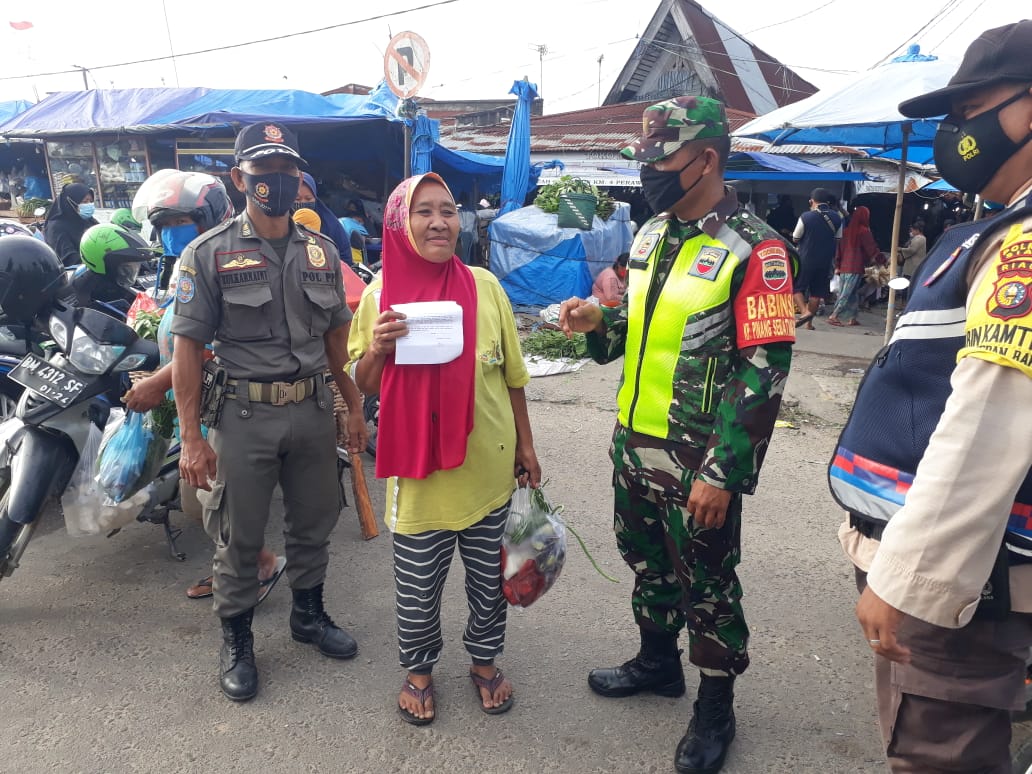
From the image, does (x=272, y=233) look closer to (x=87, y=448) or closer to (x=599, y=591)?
(x=87, y=448)

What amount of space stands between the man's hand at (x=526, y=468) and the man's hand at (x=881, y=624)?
4.30 feet

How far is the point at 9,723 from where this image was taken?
8.14 ft

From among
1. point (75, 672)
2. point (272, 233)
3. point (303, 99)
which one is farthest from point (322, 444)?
point (303, 99)

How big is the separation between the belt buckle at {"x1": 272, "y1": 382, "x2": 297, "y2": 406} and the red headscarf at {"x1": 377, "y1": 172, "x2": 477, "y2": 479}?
0.48 metres

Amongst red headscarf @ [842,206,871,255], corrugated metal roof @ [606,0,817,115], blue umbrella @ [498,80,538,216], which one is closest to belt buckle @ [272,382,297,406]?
blue umbrella @ [498,80,538,216]

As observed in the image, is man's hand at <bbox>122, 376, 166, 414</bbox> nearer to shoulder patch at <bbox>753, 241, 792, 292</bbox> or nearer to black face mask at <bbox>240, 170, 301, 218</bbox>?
black face mask at <bbox>240, 170, 301, 218</bbox>

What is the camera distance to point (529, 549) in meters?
2.50

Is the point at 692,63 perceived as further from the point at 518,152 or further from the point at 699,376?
the point at 699,376

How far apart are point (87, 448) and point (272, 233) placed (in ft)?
4.69

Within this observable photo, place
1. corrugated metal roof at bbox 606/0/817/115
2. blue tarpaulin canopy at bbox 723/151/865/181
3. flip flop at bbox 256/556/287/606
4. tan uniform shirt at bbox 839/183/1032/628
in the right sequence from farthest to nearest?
corrugated metal roof at bbox 606/0/817/115, blue tarpaulin canopy at bbox 723/151/865/181, flip flop at bbox 256/556/287/606, tan uniform shirt at bbox 839/183/1032/628

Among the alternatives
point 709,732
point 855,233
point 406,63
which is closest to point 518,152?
point 406,63

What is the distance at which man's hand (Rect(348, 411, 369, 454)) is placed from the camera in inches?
114

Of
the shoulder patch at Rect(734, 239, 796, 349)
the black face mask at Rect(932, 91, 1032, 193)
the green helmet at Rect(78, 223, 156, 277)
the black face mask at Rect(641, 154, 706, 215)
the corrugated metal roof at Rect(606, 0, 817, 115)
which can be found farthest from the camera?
the corrugated metal roof at Rect(606, 0, 817, 115)

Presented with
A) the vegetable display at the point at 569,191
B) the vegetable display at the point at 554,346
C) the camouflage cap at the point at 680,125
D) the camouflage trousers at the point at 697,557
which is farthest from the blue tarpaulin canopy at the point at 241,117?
the camouflage trousers at the point at 697,557
